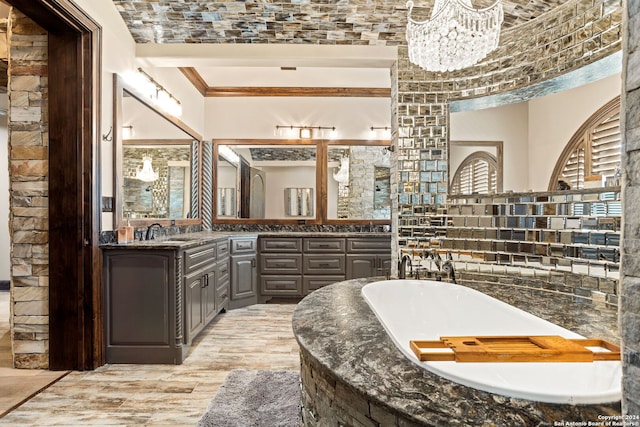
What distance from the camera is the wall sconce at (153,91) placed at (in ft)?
10.5

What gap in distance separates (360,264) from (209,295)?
1.96 m

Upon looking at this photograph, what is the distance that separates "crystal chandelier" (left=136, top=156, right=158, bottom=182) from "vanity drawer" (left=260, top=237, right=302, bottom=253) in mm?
1558

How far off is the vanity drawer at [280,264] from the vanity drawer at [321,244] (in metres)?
0.17

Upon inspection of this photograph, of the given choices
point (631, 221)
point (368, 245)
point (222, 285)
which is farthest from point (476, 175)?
point (222, 285)

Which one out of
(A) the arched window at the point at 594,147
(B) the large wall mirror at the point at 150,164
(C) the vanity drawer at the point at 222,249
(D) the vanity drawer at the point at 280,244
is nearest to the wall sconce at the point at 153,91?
(B) the large wall mirror at the point at 150,164

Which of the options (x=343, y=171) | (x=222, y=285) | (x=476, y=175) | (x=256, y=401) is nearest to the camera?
(x=256, y=401)

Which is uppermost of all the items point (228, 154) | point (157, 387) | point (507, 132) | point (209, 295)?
point (228, 154)

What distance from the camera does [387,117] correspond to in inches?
199

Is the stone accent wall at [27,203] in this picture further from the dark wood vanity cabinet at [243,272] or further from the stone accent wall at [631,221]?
the stone accent wall at [631,221]

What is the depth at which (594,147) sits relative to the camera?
1902 mm

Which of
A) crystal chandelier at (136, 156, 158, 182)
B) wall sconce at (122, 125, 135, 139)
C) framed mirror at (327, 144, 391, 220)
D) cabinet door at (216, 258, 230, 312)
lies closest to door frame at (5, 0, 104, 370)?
wall sconce at (122, 125, 135, 139)

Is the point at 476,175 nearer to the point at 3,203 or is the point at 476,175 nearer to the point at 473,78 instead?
the point at 473,78

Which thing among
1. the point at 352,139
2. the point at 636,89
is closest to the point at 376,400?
the point at 636,89

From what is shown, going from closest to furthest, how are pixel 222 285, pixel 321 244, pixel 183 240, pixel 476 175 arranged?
pixel 476 175 → pixel 183 240 → pixel 222 285 → pixel 321 244
